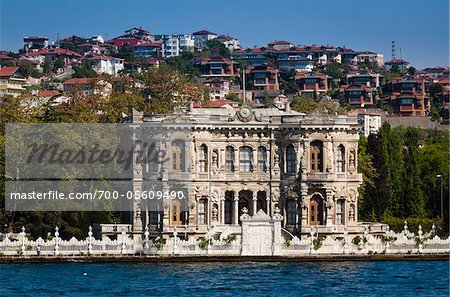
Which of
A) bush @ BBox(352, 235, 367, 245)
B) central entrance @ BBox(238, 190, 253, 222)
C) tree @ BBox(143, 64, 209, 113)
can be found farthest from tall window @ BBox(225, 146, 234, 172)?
tree @ BBox(143, 64, 209, 113)

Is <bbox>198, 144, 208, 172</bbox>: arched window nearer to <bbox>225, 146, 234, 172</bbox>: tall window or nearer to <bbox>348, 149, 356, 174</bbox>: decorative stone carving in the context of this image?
<bbox>225, 146, 234, 172</bbox>: tall window

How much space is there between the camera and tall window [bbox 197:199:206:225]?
259 ft

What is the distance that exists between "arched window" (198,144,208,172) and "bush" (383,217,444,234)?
14571 mm

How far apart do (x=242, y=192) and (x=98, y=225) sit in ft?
25.1

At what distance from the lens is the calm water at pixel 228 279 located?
60.9m

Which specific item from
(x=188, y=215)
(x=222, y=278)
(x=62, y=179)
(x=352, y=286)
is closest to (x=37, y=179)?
(x=62, y=179)

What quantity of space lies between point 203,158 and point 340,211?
7.58 meters

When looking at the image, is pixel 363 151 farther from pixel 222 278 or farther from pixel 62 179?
pixel 222 278

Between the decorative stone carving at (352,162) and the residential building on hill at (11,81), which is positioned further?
the residential building on hill at (11,81)

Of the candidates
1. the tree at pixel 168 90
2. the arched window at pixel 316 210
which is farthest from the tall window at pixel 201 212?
the tree at pixel 168 90

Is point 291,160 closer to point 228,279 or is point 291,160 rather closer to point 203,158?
point 203,158

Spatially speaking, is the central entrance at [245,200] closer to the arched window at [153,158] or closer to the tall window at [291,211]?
the tall window at [291,211]

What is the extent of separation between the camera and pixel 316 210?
7900cm

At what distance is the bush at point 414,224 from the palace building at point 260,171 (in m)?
10.1
